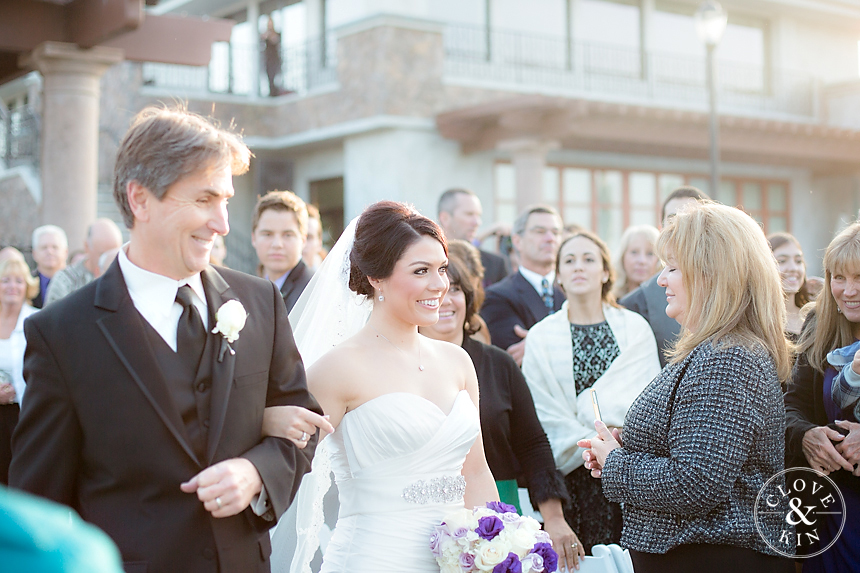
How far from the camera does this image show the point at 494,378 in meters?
4.37

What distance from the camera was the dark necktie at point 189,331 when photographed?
2365mm

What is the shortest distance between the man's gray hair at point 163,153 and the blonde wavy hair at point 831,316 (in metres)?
2.78

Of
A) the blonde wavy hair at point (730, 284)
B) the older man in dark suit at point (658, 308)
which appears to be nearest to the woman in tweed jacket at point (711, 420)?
the blonde wavy hair at point (730, 284)

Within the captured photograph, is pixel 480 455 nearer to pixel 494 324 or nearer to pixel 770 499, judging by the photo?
pixel 770 499

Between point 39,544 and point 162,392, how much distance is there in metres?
1.41

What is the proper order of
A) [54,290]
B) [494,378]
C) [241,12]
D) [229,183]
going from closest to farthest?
[229,183], [494,378], [54,290], [241,12]

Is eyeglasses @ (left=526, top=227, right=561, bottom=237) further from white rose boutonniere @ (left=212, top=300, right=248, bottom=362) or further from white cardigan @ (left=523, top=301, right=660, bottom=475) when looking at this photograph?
white rose boutonniere @ (left=212, top=300, right=248, bottom=362)

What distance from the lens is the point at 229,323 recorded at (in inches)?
92.9

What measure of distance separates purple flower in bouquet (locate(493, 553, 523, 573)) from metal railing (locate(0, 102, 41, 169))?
52.1 feet

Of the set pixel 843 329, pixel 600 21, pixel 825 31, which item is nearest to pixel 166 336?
pixel 843 329

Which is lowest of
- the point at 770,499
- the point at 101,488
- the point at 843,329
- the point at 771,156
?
the point at 770,499

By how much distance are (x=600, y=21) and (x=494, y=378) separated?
56.2ft

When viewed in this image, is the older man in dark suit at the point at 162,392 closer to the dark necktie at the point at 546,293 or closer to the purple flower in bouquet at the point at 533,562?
the purple flower in bouquet at the point at 533,562

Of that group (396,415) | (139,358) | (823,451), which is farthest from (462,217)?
(139,358)
